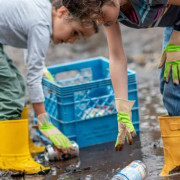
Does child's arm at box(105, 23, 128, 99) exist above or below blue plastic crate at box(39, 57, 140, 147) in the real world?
above

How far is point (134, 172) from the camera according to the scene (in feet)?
9.31

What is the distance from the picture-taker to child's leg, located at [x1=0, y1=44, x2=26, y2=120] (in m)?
3.54

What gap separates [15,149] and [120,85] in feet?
3.45

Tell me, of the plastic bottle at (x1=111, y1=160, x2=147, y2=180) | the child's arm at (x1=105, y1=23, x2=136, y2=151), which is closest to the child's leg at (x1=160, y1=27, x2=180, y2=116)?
the child's arm at (x1=105, y1=23, x2=136, y2=151)

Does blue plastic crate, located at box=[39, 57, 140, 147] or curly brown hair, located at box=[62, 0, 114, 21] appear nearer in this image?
curly brown hair, located at box=[62, 0, 114, 21]

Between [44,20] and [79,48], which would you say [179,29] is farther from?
[79,48]

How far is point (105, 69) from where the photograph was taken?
4.52 meters

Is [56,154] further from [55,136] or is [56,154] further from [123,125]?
[123,125]

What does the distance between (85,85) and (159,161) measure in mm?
939

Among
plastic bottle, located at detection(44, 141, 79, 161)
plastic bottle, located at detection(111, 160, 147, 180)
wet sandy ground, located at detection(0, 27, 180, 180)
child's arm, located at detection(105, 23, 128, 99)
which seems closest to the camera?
plastic bottle, located at detection(111, 160, 147, 180)

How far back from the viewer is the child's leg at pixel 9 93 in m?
3.54

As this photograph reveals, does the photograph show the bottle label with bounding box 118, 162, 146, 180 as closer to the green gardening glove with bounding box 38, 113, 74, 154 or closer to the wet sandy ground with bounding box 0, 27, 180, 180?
the wet sandy ground with bounding box 0, 27, 180, 180

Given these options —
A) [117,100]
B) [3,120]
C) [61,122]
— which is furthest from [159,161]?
[3,120]

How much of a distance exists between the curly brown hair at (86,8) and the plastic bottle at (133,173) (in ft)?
3.33
